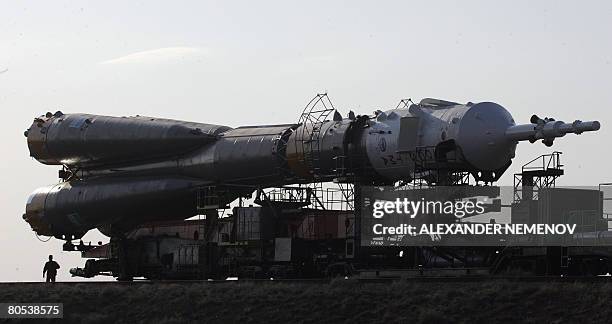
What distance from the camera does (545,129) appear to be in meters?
32.8

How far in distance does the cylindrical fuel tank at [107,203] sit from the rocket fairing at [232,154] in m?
0.05

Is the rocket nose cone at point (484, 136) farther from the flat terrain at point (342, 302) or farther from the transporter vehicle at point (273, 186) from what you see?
the flat terrain at point (342, 302)

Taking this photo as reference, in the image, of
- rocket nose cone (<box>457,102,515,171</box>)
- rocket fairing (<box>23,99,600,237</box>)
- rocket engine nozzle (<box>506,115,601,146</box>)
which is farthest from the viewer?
rocket fairing (<box>23,99,600,237</box>)

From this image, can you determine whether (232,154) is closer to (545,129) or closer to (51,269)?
(51,269)

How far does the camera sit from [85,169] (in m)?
46.6

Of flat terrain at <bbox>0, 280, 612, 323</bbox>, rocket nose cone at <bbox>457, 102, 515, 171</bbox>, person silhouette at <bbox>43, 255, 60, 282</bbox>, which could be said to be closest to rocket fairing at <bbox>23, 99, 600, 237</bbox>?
rocket nose cone at <bbox>457, 102, 515, 171</bbox>

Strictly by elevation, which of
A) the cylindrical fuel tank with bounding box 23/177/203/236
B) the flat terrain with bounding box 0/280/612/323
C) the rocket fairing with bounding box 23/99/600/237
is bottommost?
the flat terrain with bounding box 0/280/612/323

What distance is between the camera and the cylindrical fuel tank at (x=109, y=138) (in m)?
42.9

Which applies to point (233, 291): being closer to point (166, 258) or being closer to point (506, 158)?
point (506, 158)

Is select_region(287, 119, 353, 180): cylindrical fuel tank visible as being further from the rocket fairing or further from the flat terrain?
the flat terrain

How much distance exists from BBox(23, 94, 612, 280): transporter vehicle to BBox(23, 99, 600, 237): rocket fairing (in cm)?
5

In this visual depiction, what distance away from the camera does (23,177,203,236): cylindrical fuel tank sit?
141ft

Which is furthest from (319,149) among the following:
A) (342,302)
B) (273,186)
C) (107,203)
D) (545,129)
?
(342,302)

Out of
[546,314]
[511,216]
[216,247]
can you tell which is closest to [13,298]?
[216,247]
